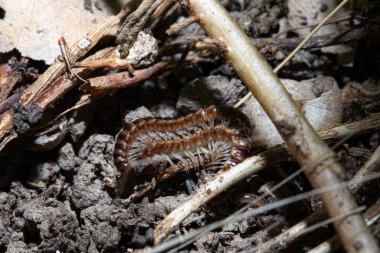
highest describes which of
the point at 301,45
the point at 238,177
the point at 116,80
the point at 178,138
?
the point at 116,80

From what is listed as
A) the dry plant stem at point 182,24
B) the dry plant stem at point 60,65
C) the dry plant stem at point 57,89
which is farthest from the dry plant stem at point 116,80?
the dry plant stem at point 182,24

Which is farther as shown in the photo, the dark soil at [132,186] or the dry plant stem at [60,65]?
the dry plant stem at [60,65]

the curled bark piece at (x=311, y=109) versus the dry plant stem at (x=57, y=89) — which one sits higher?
the dry plant stem at (x=57, y=89)

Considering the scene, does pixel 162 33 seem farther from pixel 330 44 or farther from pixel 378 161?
pixel 378 161

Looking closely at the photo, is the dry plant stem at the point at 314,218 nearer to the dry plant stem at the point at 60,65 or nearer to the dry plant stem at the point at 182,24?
the dry plant stem at the point at 182,24

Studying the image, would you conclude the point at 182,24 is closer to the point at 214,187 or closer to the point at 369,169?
the point at 214,187

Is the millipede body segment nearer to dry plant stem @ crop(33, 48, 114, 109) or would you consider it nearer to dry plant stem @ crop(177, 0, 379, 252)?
dry plant stem @ crop(33, 48, 114, 109)

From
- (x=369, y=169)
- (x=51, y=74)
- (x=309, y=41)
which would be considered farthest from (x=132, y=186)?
(x=309, y=41)
